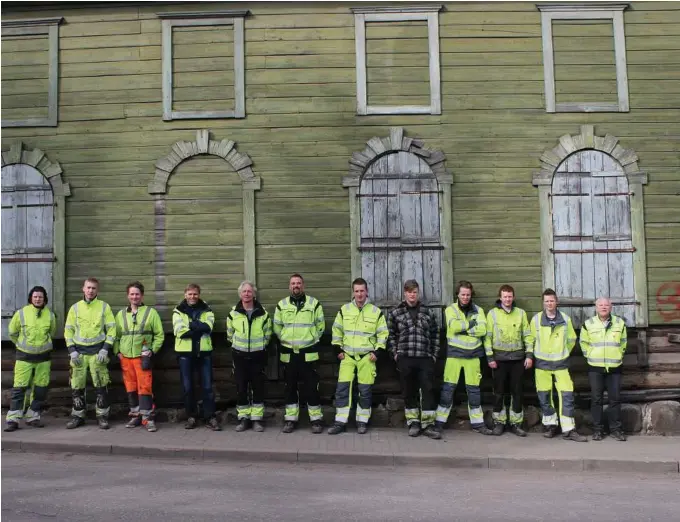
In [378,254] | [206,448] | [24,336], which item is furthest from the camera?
[378,254]

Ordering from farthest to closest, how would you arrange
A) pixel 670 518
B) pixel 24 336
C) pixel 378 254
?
pixel 378 254, pixel 24 336, pixel 670 518

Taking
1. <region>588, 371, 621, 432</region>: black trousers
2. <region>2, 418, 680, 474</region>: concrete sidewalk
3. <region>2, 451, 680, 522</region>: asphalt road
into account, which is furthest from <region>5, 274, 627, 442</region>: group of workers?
<region>2, 451, 680, 522</region>: asphalt road

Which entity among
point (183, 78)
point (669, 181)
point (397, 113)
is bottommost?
point (669, 181)

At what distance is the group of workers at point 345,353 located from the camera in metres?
8.39

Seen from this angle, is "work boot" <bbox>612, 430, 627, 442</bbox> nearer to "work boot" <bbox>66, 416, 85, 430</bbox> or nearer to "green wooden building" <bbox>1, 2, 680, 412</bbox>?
"green wooden building" <bbox>1, 2, 680, 412</bbox>

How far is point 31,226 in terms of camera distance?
9.68 metres

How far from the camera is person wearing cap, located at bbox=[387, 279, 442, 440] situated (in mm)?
8391

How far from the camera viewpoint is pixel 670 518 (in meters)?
5.40

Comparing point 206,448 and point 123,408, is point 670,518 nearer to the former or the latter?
point 206,448

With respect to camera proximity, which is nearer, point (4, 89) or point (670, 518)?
point (670, 518)

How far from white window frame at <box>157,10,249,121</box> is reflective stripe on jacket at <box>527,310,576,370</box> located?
5063 mm

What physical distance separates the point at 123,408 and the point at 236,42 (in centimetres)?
549

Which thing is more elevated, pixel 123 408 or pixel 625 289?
pixel 625 289

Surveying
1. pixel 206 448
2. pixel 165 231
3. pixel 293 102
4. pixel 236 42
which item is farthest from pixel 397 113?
pixel 206 448
